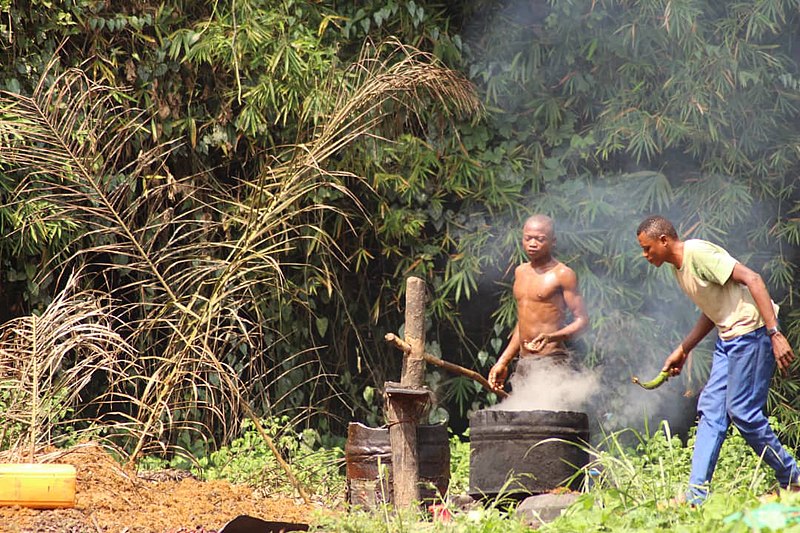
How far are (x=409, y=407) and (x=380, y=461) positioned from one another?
491mm

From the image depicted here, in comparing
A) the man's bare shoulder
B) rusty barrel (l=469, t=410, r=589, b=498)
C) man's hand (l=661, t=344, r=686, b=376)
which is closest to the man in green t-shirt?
man's hand (l=661, t=344, r=686, b=376)

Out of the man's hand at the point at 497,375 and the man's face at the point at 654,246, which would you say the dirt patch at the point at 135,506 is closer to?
the man's hand at the point at 497,375

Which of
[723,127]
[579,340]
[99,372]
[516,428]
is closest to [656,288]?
[579,340]

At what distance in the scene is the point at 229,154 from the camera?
7680 millimetres

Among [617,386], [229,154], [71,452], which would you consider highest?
[229,154]

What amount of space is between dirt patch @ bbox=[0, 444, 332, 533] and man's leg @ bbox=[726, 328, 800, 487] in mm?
2004

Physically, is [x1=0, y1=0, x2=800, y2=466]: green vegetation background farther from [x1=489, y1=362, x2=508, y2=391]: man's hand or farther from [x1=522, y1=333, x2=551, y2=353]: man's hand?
[x1=522, y1=333, x2=551, y2=353]: man's hand

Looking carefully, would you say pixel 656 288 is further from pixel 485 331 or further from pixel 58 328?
pixel 58 328

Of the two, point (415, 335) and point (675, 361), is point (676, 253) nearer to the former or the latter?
point (675, 361)

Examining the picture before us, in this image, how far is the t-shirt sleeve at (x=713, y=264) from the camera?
5184 mm

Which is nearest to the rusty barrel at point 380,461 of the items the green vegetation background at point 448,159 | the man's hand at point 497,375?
the man's hand at point 497,375

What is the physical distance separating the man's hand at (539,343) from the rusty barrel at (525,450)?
2.21 ft

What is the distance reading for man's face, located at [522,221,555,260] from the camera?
606 centimetres

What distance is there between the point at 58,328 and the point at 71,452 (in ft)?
2.20
